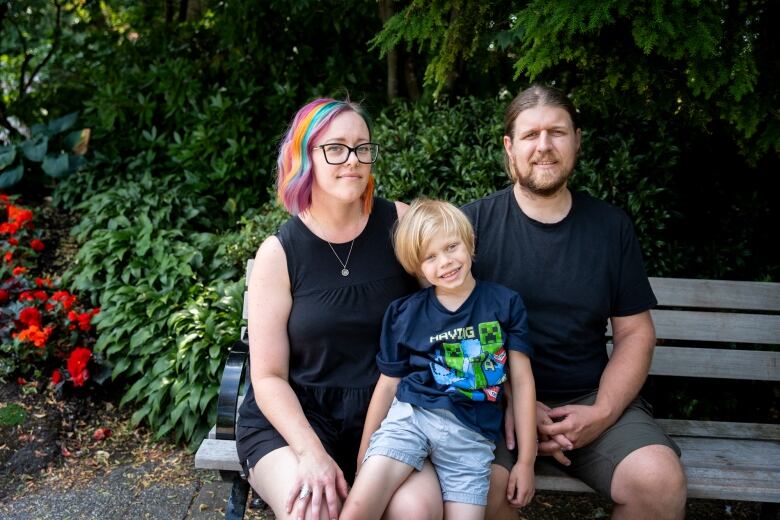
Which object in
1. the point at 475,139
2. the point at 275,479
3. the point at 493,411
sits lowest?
the point at 275,479

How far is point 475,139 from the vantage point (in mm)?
4258

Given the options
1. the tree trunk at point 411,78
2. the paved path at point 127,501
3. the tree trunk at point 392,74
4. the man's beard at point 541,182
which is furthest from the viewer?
the tree trunk at point 411,78

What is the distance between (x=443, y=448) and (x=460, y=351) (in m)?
0.33

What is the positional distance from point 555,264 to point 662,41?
914 millimetres

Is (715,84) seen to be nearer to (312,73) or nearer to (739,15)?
(739,15)

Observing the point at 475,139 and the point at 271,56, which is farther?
the point at 271,56

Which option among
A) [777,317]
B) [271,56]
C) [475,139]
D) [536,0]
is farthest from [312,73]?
[777,317]

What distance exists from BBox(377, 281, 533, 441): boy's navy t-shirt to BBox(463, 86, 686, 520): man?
24 centimetres

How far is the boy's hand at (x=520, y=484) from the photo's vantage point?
244 cm

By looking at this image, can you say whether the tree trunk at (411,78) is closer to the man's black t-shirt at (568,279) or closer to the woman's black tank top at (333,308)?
the man's black t-shirt at (568,279)

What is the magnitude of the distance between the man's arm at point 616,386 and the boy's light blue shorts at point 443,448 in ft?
1.11

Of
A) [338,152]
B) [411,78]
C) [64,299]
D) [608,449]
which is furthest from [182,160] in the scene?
[608,449]

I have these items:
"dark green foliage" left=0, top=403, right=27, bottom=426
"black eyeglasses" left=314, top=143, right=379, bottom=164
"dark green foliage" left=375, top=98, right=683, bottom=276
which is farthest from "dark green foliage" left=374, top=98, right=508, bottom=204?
"dark green foliage" left=0, top=403, right=27, bottom=426

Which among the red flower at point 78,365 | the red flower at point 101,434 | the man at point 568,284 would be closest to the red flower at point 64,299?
the red flower at point 78,365
